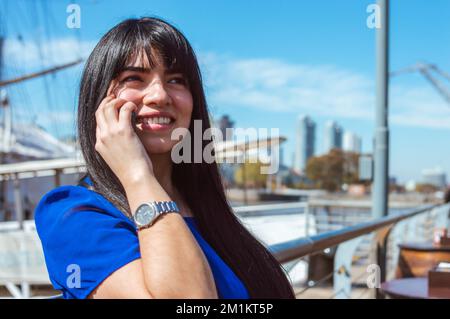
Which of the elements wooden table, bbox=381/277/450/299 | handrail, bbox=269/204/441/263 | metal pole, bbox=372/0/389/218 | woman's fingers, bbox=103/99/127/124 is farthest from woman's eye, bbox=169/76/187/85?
metal pole, bbox=372/0/389/218

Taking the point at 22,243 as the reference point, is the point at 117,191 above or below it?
above

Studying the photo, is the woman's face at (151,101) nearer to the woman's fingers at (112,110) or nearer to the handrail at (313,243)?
the woman's fingers at (112,110)

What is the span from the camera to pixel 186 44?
3.26ft

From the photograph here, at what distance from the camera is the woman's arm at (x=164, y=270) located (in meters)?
0.70

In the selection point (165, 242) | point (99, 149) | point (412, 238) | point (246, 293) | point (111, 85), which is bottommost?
point (412, 238)

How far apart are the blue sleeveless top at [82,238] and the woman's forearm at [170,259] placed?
0.03 m

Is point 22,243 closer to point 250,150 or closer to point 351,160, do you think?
point 250,150

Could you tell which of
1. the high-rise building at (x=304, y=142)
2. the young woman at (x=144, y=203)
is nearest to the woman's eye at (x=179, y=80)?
the young woman at (x=144, y=203)

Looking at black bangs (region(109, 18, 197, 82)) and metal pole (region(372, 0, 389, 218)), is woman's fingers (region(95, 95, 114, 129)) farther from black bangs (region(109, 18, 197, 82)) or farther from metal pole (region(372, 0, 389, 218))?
metal pole (region(372, 0, 389, 218))

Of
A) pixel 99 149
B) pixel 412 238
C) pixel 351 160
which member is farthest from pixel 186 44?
pixel 351 160

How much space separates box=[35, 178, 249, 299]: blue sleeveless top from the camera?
0.73m

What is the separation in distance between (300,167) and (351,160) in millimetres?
5818

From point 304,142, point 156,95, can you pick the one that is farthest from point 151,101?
point 304,142

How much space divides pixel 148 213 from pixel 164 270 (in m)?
0.09
